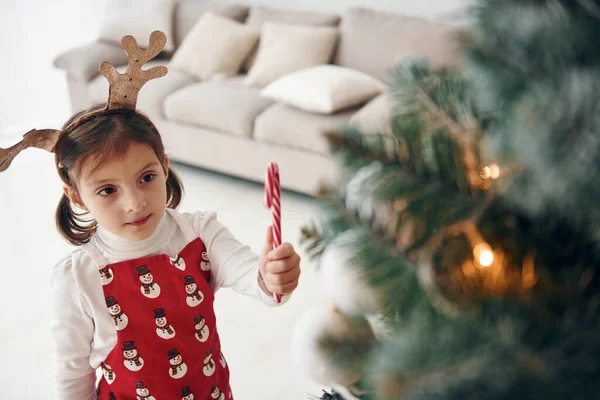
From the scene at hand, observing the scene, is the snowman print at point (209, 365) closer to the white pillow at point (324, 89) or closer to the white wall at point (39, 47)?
the white pillow at point (324, 89)

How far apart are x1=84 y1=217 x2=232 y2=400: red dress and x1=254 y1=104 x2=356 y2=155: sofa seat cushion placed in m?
1.61

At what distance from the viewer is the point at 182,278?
1121 millimetres

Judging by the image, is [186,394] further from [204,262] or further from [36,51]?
[36,51]

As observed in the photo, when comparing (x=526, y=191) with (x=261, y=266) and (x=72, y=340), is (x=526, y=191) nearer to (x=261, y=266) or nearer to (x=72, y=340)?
(x=261, y=266)

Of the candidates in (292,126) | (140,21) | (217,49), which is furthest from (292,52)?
(140,21)

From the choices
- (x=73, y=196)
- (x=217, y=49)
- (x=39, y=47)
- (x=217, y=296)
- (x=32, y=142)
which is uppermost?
(x=32, y=142)

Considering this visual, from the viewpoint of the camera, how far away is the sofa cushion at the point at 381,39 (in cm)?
290

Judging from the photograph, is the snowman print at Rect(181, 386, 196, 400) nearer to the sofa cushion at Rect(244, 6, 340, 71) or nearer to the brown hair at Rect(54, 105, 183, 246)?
the brown hair at Rect(54, 105, 183, 246)

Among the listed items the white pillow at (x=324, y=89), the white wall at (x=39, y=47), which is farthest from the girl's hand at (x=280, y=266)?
the white wall at (x=39, y=47)

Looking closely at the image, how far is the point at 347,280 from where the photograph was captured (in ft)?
2.57

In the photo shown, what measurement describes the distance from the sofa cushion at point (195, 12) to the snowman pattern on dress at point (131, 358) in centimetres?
286

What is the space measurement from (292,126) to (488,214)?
91.7 inches

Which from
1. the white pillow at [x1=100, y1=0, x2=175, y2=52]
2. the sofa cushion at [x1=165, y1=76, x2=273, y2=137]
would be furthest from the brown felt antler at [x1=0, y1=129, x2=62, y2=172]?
the white pillow at [x1=100, y1=0, x2=175, y2=52]

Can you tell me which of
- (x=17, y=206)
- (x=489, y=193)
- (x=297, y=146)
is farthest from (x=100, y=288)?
(x=17, y=206)
